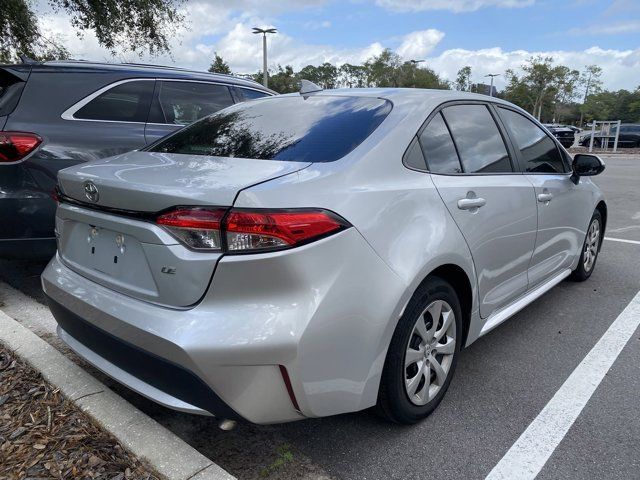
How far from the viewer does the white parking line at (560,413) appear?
2.18 metres

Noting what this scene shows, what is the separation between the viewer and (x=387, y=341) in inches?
80.4

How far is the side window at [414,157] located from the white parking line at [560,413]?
1361 millimetres

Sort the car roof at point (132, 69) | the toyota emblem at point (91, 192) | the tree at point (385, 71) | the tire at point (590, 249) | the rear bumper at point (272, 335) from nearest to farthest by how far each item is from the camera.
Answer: the rear bumper at point (272, 335) → the toyota emblem at point (91, 192) → the car roof at point (132, 69) → the tire at point (590, 249) → the tree at point (385, 71)

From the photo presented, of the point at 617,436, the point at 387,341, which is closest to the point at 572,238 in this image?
the point at 617,436

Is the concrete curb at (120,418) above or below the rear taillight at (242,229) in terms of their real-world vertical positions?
below

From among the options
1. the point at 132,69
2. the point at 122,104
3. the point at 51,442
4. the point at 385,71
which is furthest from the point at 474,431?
the point at 385,71

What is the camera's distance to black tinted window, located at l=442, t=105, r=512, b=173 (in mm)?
Answer: 2742

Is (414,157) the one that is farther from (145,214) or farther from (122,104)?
(122,104)

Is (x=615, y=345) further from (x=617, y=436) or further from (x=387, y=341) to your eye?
(x=387, y=341)

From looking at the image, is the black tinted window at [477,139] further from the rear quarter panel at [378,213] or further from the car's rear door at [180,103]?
the car's rear door at [180,103]

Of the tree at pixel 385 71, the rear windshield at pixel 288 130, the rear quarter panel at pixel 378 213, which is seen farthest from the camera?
the tree at pixel 385 71

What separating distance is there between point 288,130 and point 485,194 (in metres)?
1.09

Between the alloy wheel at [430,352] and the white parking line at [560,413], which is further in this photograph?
the alloy wheel at [430,352]

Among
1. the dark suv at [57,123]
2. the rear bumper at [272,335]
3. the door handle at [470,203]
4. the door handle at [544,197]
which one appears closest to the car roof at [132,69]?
the dark suv at [57,123]
